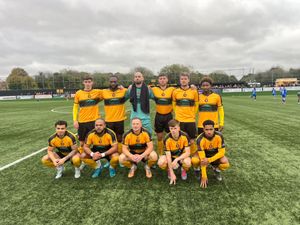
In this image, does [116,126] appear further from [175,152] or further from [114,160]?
[175,152]

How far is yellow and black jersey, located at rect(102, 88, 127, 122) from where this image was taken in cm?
487

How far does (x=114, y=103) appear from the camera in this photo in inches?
192

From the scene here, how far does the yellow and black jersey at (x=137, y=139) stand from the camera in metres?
4.32

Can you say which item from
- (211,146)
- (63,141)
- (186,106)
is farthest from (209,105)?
(63,141)

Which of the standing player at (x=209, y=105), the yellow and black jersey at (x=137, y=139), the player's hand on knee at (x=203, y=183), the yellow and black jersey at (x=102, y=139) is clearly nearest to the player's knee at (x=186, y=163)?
the player's hand on knee at (x=203, y=183)

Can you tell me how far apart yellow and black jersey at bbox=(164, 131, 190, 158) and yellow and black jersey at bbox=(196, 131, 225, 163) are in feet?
0.79

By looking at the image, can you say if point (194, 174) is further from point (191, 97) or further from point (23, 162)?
point (23, 162)

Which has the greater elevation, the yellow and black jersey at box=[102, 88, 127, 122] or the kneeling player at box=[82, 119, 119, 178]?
the yellow and black jersey at box=[102, 88, 127, 122]

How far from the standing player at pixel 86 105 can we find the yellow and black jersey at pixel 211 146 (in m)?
2.33

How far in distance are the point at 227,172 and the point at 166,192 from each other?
4.67 feet

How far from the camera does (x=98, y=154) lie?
4.23m

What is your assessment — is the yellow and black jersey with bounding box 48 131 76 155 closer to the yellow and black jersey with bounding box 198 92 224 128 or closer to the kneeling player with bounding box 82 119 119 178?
the kneeling player with bounding box 82 119 119 178

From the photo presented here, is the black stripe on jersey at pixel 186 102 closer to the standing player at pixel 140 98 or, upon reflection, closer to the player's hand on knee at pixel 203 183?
the standing player at pixel 140 98

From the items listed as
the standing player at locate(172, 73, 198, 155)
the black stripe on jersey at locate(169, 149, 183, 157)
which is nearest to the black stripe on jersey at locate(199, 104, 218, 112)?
the standing player at locate(172, 73, 198, 155)
